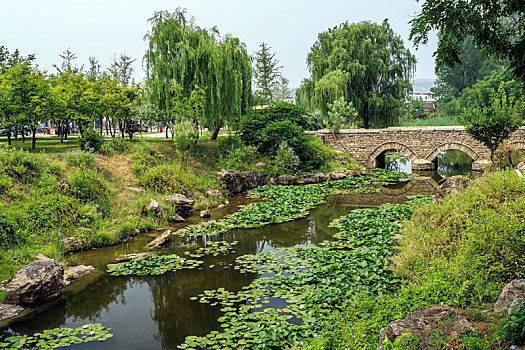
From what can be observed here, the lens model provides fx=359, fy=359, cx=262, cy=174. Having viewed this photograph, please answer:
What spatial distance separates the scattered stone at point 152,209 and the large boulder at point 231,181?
4669 mm

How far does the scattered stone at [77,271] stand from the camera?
7984mm

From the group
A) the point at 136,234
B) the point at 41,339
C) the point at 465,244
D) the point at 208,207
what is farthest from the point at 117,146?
the point at 465,244

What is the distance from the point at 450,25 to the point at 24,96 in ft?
46.1

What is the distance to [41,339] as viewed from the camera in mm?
5621

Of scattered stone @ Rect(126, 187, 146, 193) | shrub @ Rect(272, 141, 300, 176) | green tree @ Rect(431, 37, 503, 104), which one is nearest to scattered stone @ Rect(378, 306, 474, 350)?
scattered stone @ Rect(126, 187, 146, 193)

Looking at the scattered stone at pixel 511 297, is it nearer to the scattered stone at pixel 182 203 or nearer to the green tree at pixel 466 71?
the scattered stone at pixel 182 203

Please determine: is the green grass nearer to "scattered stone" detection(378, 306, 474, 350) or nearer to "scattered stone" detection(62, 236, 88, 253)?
"scattered stone" detection(62, 236, 88, 253)

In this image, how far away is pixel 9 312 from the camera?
6379mm

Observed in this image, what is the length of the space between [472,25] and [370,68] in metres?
24.4

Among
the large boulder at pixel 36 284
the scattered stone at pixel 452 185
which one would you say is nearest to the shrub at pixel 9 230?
the large boulder at pixel 36 284

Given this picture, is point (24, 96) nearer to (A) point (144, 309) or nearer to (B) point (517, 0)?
(A) point (144, 309)

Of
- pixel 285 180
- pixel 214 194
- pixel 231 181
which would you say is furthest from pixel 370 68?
pixel 214 194

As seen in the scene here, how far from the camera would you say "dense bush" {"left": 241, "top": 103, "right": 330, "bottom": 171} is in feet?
65.6

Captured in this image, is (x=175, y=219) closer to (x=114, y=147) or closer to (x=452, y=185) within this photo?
(x=114, y=147)
